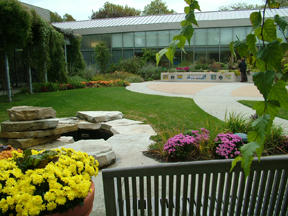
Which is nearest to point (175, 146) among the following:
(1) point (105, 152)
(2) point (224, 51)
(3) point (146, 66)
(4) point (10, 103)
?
(1) point (105, 152)

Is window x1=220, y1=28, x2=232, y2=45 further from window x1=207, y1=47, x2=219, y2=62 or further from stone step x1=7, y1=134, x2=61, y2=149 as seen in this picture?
stone step x1=7, y1=134, x2=61, y2=149

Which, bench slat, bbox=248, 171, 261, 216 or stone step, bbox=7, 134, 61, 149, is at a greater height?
bench slat, bbox=248, 171, 261, 216

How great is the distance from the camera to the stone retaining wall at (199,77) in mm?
20953

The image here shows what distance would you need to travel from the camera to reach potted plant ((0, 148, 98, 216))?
1656 millimetres

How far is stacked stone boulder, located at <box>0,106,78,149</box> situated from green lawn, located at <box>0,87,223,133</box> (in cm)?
259

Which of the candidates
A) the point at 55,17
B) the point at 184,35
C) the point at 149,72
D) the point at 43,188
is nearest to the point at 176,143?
the point at 43,188

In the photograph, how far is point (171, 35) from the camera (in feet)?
90.5

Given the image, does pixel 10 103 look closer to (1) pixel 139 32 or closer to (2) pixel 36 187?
(2) pixel 36 187

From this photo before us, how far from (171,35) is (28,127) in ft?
→ 80.0

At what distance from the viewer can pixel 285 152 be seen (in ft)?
15.3

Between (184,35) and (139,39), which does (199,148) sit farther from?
(139,39)

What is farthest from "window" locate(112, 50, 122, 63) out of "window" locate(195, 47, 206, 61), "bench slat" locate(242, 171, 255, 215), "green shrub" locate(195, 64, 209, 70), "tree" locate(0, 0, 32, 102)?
"bench slat" locate(242, 171, 255, 215)

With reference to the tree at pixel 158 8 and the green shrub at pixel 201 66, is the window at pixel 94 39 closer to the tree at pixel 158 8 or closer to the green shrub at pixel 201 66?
the green shrub at pixel 201 66

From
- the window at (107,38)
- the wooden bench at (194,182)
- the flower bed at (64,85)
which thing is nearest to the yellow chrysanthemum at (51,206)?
the wooden bench at (194,182)
